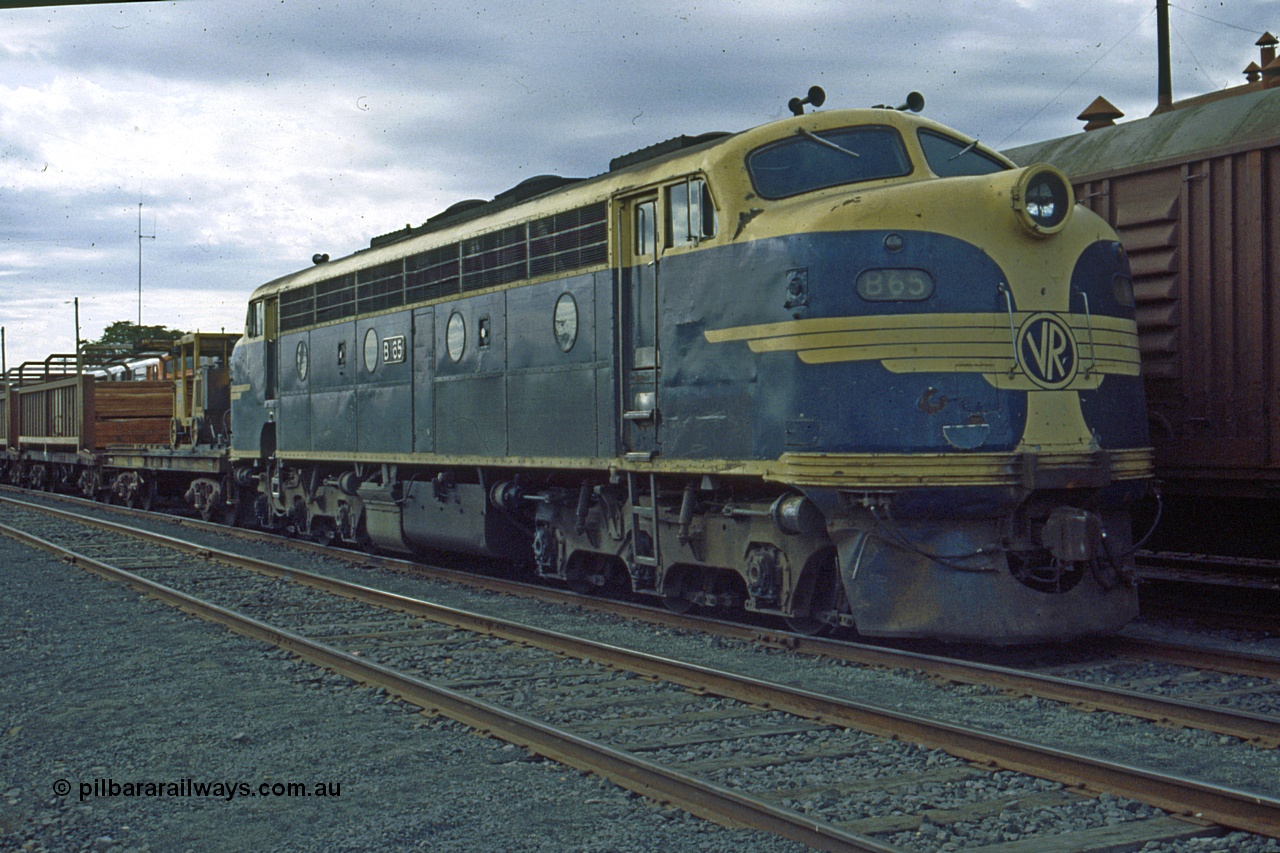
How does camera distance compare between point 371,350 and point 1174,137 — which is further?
point 371,350

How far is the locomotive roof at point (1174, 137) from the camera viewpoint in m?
9.27

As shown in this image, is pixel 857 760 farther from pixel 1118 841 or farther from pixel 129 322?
pixel 129 322

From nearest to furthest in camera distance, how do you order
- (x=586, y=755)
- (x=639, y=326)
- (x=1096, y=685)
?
(x=586, y=755) < (x=1096, y=685) < (x=639, y=326)

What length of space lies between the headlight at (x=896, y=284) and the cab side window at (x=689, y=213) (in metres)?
1.37

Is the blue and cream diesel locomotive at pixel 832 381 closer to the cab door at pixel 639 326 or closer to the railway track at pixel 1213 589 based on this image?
the cab door at pixel 639 326

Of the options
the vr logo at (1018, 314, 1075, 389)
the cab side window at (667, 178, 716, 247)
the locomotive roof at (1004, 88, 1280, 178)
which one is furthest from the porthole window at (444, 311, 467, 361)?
the vr logo at (1018, 314, 1075, 389)

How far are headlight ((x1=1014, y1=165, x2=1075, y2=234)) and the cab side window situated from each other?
6.80 feet

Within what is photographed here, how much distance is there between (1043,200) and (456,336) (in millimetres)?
6010

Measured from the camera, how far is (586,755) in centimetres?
556

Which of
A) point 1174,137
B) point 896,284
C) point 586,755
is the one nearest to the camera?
point 586,755

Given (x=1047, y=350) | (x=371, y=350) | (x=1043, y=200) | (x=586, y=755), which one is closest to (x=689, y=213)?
(x=1043, y=200)

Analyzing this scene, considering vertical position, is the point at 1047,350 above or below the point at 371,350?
below

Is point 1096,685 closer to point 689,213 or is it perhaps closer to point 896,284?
point 896,284

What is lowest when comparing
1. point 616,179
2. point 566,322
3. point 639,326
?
point 639,326
